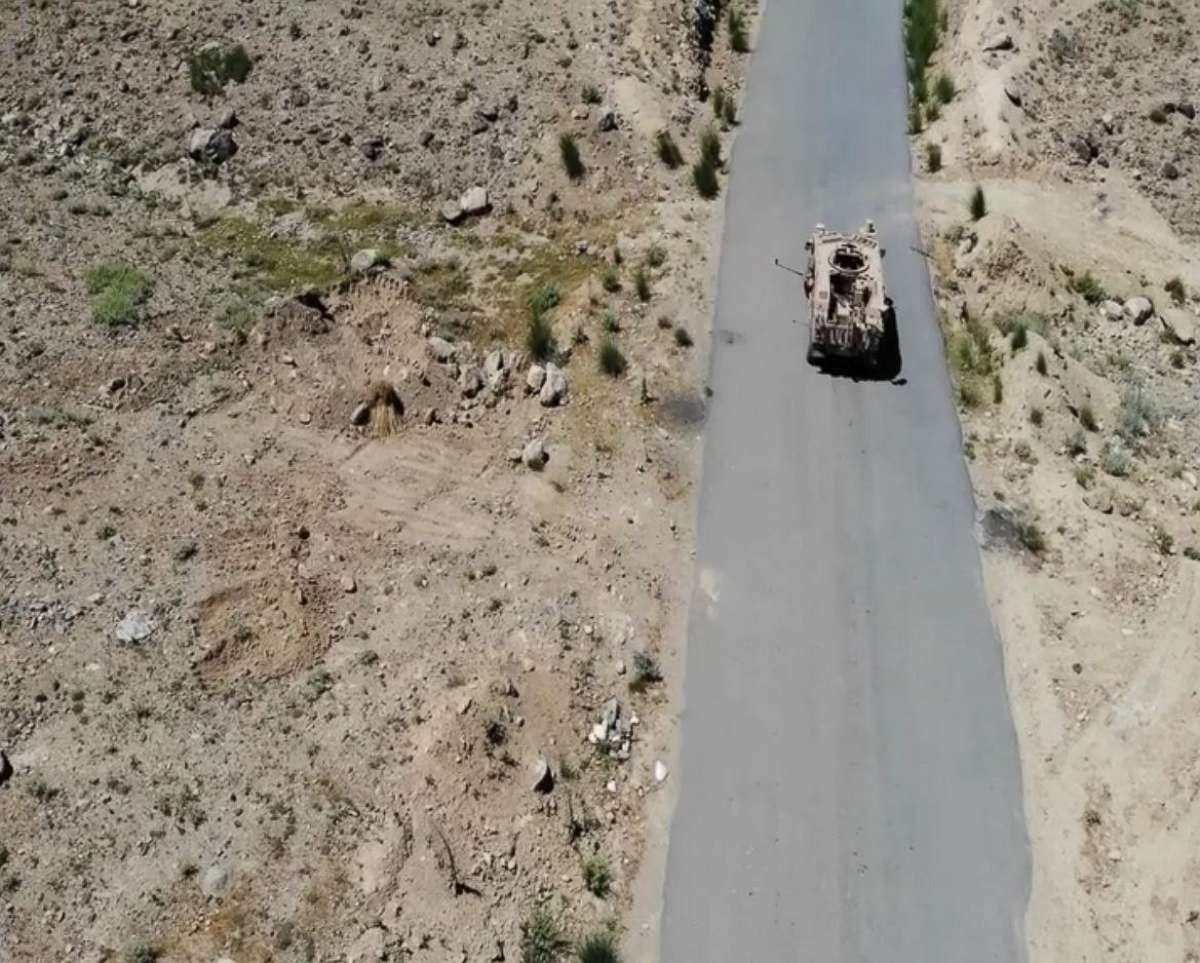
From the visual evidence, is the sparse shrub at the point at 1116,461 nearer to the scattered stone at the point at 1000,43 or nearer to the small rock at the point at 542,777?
the small rock at the point at 542,777

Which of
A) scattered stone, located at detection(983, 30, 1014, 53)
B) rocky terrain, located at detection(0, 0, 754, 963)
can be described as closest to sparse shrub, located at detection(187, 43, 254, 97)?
rocky terrain, located at detection(0, 0, 754, 963)

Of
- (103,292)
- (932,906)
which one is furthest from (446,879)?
(103,292)

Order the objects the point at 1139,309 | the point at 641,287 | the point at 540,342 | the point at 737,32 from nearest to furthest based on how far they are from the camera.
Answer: the point at 540,342
the point at 641,287
the point at 1139,309
the point at 737,32

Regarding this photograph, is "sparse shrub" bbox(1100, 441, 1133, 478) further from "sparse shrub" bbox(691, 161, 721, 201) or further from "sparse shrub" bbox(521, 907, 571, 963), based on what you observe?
"sparse shrub" bbox(521, 907, 571, 963)

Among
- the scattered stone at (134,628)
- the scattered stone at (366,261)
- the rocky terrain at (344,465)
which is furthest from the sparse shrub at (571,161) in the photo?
the scattered stone at (134,628)

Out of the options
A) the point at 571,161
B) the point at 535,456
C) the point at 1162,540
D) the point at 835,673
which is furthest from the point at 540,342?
the point at 1162,540

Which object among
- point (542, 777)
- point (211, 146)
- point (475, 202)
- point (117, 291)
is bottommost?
point (542, 777)

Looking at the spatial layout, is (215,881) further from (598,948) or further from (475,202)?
(475,202)
